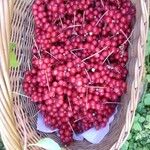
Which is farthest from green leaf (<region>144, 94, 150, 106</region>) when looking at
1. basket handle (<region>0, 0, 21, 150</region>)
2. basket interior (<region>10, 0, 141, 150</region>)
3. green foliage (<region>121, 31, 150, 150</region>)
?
basket handle (<region>0, 0, 21, 150</region>)

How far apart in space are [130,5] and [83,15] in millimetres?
175

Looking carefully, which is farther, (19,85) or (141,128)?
(141,128)

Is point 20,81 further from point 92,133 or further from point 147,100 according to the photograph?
point 147,100

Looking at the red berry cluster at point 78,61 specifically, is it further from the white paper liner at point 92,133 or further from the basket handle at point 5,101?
the basket handle at point 5,101

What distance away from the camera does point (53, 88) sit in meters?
1.52

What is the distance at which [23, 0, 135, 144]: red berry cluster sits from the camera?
5.00ft

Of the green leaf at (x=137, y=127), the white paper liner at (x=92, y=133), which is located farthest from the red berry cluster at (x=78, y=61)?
the green leaf at (x=137, y=127)

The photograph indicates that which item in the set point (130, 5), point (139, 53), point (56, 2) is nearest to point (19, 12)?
point (56, 2)

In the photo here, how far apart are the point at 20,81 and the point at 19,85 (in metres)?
0.02

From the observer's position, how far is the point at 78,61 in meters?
1.53

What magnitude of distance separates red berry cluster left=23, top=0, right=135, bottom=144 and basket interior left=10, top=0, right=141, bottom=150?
3 cm

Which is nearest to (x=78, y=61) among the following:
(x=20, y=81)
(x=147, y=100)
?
(x=20, y=81)

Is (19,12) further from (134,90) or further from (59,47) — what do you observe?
(134,90)

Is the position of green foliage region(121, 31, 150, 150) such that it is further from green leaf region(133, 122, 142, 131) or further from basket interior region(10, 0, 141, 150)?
basket interior region(10, 0, 141, 150)
